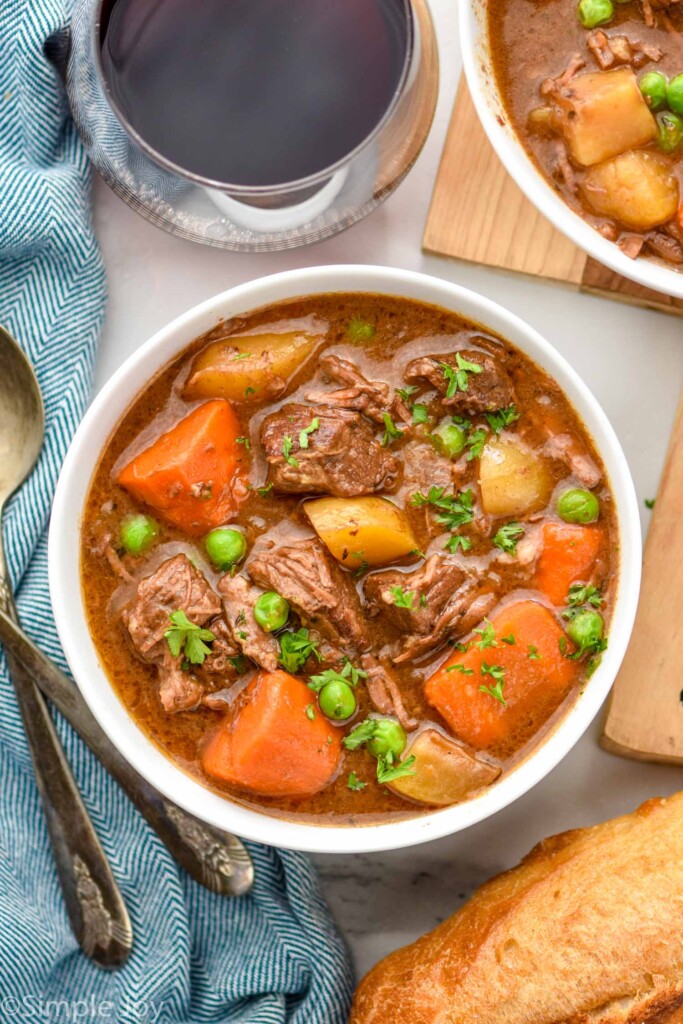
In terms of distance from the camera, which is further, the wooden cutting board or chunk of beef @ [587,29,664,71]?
the wooden cutting board

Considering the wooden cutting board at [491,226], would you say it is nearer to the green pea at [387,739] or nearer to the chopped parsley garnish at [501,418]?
the chopped parsley garnish at [501,418]

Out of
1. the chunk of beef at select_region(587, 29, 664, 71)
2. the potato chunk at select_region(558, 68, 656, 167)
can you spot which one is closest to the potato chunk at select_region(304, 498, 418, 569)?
the potato chunk at select_region(558, 68, 656, 167)

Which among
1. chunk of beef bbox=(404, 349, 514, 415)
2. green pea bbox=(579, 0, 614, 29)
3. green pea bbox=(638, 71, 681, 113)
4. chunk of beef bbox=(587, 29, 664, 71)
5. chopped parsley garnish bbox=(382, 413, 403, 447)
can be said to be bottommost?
chopped parsley garnish bbox=(382, 413, 403, 447)

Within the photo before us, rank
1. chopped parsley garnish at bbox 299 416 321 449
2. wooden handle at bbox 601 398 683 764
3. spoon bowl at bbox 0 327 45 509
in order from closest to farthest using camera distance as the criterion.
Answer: chopped parsley garnish at bbox 299 416 321 449 → spoon bowl at bbox 0 327 45 509 → wooden handle at bbox 601 398 683 764

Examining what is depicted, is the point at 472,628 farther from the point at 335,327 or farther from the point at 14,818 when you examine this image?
the point at 14,818

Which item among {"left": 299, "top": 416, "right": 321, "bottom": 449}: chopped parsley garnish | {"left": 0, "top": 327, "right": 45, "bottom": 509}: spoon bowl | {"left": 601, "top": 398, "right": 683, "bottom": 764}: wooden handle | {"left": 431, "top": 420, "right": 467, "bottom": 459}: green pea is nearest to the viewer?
{"left": 299, "top": 416, "right": 321, "bottom": 449}: chopped parsley garnish

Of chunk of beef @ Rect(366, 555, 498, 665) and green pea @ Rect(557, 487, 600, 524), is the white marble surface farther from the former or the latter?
chunk of beef @ Rect(366, 555, 498, 665)

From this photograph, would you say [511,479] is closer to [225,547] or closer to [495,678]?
[495,678]
